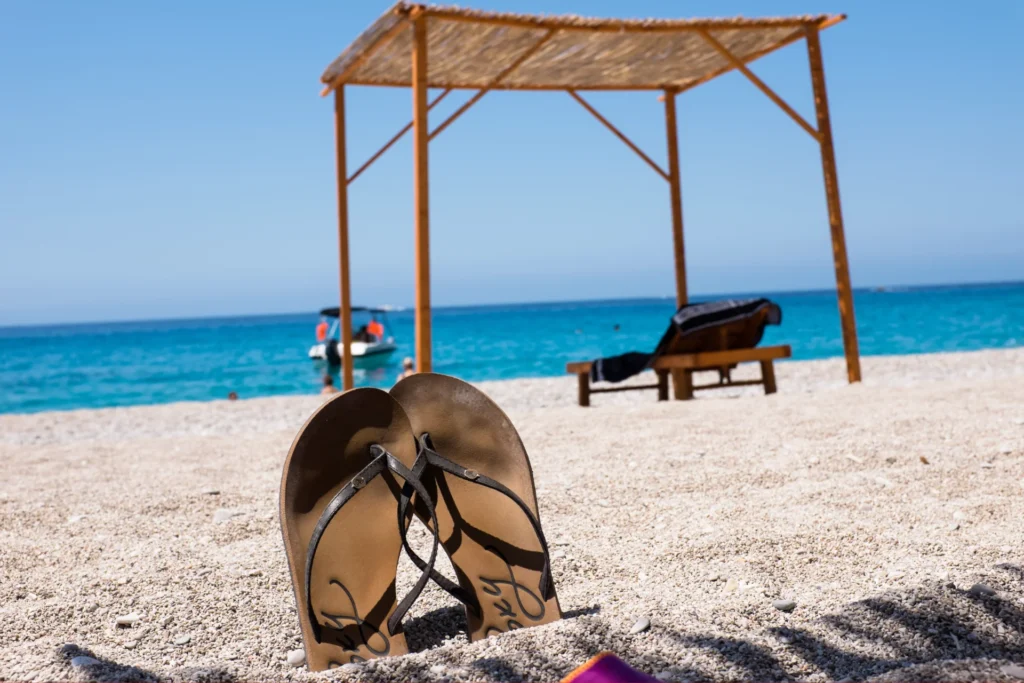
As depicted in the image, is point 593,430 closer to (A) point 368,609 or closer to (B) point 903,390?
(B) point 903,390

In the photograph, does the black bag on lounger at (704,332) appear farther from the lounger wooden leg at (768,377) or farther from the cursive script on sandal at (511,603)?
the cursive script on sandal at (511,603)

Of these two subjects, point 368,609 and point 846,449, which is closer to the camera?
point 368,609

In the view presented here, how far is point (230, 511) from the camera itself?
3.14 meters

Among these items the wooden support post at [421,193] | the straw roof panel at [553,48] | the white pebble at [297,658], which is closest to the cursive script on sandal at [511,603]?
the white pebble at [297,658]

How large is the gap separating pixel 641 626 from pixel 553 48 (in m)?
5.32

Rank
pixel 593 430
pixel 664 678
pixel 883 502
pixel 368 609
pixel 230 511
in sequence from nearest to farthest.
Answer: pixel 664 678 → pixel 368 609 → pixel 883 502 → pixel 230 511 → pixel 593 430

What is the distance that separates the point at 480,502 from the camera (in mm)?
2055

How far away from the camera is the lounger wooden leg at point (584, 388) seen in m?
6.70

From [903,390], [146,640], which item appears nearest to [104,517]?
[146,640]

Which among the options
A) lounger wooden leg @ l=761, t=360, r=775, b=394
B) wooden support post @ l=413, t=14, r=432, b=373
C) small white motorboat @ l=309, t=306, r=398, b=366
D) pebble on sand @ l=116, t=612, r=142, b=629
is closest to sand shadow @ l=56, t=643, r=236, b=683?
pebble on sand @ l=116, t=612, r=142, b=629

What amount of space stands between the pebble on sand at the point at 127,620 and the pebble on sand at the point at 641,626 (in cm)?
124

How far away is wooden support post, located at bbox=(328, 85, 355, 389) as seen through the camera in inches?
284

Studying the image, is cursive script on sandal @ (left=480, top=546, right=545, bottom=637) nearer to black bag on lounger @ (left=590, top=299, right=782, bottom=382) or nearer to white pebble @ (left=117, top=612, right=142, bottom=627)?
white pebble @ (left=117, top=612, right=142, bottom=627)

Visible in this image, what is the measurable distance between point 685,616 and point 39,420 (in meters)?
9.28
